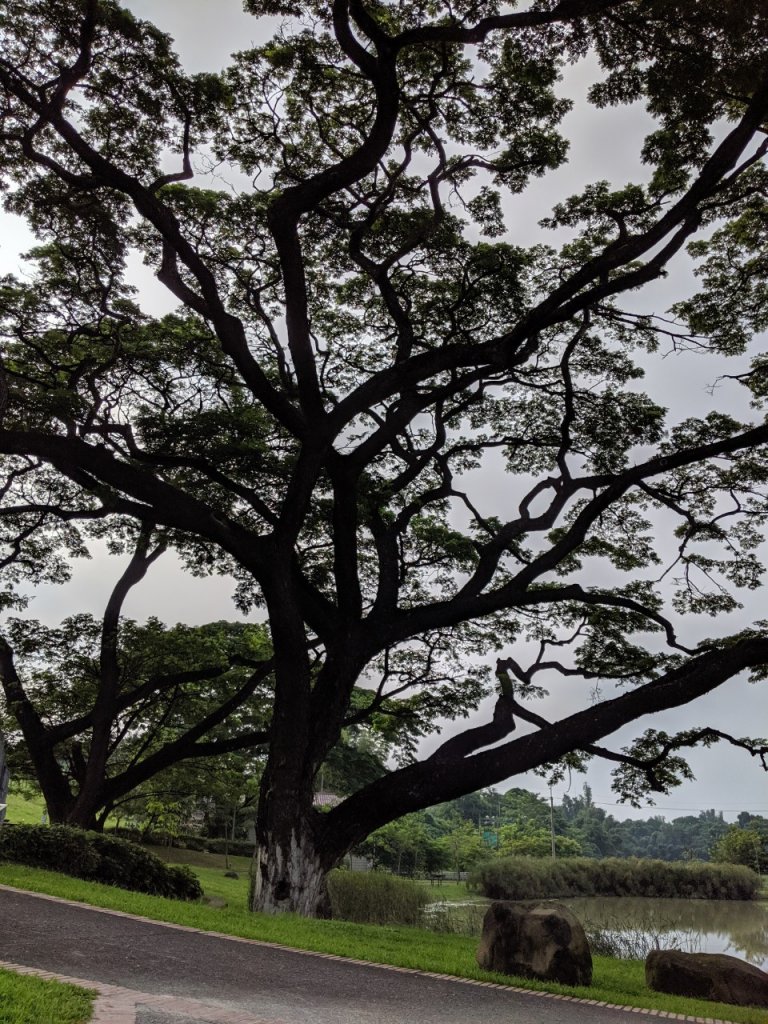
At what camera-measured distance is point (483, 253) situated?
40.4 ft

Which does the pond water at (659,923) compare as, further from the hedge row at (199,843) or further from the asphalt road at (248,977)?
A: the hedge row at (199,843)

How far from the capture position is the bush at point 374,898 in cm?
1594

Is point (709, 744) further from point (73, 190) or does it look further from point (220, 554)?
point (73, 190)

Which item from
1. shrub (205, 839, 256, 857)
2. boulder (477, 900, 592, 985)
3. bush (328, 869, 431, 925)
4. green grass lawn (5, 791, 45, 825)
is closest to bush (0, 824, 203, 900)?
boulder (477, 900, 592, 985)

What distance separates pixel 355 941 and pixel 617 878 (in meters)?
30.4

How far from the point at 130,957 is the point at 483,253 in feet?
35.2

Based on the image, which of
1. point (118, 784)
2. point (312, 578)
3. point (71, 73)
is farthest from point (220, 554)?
point (71, 73)

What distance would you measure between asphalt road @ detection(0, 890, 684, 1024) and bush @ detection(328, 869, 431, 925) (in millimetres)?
10094

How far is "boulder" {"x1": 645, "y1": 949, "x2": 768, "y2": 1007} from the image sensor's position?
751 centimetres

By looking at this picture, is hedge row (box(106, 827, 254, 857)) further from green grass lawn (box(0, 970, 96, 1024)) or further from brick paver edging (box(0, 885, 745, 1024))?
green grass lawn (box(0, 970, 96, 1024))

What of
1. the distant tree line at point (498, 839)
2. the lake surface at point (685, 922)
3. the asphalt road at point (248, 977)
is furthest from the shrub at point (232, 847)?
the asphalt road at point (248, 977)

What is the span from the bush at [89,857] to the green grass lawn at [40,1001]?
20.4 feet

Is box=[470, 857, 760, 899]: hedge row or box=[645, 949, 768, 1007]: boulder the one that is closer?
box=[645, 949, 768, 1007]: boulder

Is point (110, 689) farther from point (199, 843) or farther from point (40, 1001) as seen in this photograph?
point (199, 843)
